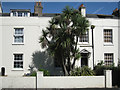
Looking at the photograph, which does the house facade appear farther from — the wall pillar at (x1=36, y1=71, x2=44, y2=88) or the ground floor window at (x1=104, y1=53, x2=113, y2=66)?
the wall pillar at (x1=36, y1=71, x2=44, y2=88)

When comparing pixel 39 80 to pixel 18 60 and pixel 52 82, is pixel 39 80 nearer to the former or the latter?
pixel 52 82

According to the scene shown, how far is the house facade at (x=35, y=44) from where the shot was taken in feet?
48.5

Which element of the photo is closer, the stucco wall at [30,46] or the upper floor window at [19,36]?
the stucco wall at [30,46]

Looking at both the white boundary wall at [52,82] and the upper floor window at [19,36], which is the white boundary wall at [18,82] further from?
the upper floor window at [19,36]

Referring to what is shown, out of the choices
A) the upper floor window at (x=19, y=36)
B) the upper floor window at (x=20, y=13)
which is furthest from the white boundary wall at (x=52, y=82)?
the upper floor window at (x=20, y=13)

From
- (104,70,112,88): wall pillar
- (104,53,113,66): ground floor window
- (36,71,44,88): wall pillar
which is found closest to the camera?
(36,71,44,88): wall pillar

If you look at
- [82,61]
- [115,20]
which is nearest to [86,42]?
[82,61]

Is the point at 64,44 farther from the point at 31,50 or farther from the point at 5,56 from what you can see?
the point at 5,56

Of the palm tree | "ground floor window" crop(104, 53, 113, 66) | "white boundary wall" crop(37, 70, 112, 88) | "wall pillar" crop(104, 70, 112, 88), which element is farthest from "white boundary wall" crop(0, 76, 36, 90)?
"ground floor window" crop(104, 53, 113, 66)

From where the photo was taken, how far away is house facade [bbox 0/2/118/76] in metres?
14.8

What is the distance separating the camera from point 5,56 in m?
14.8

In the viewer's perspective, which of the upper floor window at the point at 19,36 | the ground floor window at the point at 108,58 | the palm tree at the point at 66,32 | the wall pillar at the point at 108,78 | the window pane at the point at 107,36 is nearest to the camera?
the wall pillar at the point at 108,78

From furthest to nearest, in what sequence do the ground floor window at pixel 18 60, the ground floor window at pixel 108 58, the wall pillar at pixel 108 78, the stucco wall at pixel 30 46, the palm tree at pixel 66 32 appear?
the ground floor window at pixel 108 58, the ground floor window at pixel 18 60, the stucco wall at pixel 30 46, the palm tree at pixel 66 32, the wall pillar at pixel 108 78

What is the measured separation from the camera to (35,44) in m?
15.0
